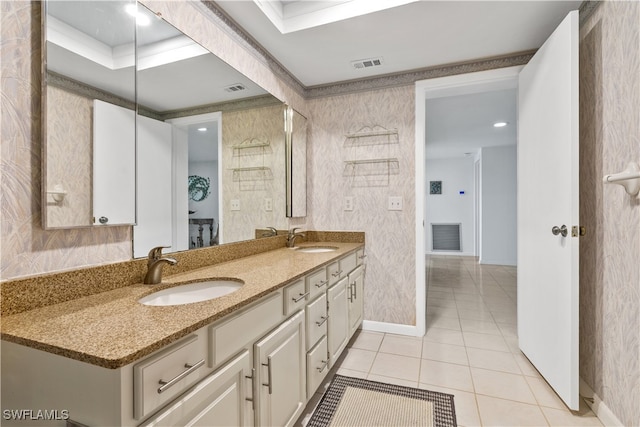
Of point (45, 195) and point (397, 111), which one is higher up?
point (397, 111)

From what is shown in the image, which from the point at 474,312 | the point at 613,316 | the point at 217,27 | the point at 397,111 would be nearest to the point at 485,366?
the point at 613,316

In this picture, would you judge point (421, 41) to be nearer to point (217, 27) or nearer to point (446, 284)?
point (217, 27)

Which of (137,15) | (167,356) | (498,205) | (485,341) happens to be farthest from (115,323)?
(498,205)

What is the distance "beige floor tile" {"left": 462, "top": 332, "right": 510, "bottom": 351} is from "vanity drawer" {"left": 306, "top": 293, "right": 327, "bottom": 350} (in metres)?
1.42

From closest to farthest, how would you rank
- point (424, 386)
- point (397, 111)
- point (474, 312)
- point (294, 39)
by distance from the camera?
point (424, 386) → point (294, 39) → point (397, 111) → point (474, 312)

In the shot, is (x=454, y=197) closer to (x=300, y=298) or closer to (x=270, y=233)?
(x=270, y=233)

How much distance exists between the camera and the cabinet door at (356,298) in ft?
7.74

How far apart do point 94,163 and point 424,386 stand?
210cm

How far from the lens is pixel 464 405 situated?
172cm

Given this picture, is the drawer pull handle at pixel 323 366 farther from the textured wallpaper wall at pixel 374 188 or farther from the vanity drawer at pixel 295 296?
the textured wallpaper wall at pixel 374 188

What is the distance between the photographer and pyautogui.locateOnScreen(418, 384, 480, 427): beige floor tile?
1.59m

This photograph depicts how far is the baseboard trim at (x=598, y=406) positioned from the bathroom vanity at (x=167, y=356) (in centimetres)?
152

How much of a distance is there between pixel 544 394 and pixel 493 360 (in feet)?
1.36

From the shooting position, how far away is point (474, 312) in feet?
10.6
